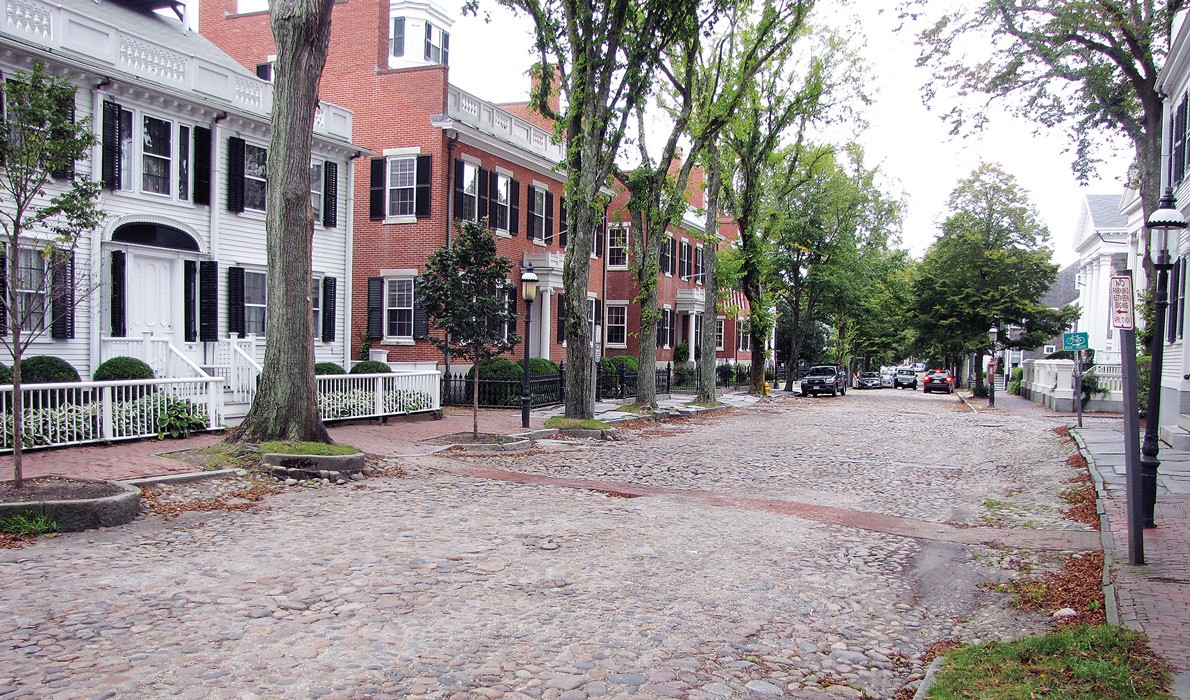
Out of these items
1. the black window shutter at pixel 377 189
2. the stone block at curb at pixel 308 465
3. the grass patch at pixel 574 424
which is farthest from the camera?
the black window shutter at pixel 377 189

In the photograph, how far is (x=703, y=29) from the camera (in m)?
22.3

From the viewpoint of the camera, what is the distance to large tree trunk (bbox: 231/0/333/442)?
12.7 m

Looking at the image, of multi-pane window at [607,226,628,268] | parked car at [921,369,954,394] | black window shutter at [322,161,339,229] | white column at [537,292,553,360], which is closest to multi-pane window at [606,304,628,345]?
multi-pane window at [607,226,628,268]

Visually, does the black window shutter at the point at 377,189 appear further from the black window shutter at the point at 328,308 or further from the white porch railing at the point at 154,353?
the white porch railing at the point at 154,353

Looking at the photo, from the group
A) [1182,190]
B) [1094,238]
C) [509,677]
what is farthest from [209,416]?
[1094,238]

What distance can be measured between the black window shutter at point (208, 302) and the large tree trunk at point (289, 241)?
7218 mm

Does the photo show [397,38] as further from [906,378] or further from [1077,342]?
[906,378]

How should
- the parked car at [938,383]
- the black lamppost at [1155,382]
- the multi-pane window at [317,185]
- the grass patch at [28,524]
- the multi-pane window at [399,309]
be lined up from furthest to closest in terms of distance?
the parked car at [938,383], the multi-pane window at [399,309], the multi-pane window at [317,185], the black lamppost at [1155,382], the grass patch at [28,524]

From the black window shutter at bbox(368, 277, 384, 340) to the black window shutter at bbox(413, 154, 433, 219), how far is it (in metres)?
2.61

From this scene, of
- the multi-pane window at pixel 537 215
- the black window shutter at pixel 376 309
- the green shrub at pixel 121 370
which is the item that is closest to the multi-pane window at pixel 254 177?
the black window shutter at pixel 376 309

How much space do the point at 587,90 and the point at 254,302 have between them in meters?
10.0

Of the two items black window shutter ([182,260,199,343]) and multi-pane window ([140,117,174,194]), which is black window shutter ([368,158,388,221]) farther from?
multi-pane window ([140,117,174,194])

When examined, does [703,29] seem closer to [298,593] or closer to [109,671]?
[298,593]

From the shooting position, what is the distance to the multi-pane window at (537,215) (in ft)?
97.8
